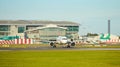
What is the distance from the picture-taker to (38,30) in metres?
159

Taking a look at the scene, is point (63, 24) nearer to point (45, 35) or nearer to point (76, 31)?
point (76, 31)

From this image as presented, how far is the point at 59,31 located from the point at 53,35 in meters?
4.68

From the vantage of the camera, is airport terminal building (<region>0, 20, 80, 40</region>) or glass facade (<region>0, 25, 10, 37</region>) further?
glass facade (<region>0, 25, 10, 37</region>)

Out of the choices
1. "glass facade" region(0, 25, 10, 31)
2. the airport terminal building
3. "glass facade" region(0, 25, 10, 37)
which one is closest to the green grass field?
the airport terminal building

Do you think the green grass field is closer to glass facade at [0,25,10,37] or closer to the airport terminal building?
the airport terminal building

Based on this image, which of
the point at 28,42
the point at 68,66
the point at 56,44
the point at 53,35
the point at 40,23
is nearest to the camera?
the point at 68,66

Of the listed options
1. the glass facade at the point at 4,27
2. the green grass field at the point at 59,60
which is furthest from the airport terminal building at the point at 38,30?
the green grass field at the point at 59,60

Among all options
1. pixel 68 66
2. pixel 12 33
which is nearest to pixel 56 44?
pixel 68 66

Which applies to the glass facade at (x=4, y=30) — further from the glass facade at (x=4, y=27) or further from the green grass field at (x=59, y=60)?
the green grass field at (x=59, y=60)

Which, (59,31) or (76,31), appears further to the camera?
(76,31)

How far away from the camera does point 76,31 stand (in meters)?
180

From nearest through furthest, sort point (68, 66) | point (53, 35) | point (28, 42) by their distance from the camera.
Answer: point (68, 66)
point (28, 42)
point (53, 35)

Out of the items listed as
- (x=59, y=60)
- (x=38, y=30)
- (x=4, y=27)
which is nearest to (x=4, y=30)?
(x=4, y=27)

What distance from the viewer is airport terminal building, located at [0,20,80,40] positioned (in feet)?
518
